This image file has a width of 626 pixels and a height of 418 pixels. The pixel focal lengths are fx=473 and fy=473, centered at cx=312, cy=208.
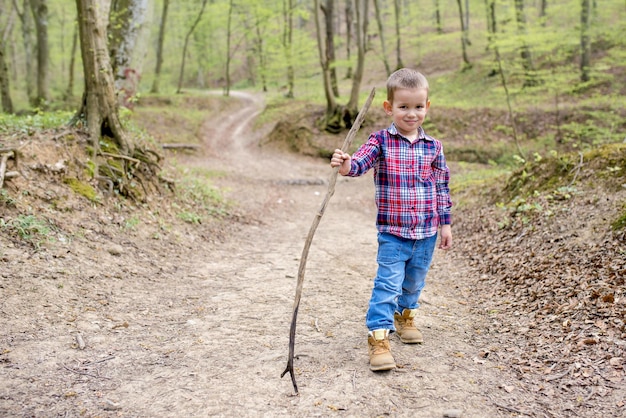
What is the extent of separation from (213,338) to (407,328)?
148 centimetres

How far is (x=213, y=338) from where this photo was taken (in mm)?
3635

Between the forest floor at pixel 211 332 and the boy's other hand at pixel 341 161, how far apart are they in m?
1.31

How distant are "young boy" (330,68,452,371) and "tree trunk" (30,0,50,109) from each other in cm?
1606

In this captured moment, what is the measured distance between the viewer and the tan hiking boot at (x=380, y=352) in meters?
3.04

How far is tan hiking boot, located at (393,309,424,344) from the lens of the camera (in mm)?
3557

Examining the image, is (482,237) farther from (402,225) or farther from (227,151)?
(227,151)

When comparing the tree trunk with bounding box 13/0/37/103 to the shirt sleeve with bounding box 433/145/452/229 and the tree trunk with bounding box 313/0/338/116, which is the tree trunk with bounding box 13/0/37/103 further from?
the shirt sleeve with bounding box 433/145/452/229

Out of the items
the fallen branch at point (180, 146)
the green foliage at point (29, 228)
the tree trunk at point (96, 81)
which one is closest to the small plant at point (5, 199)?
the green foliage at point (29, 228)

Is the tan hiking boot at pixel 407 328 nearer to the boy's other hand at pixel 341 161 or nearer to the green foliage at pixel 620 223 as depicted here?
the boy's other hand at pixel 341 161

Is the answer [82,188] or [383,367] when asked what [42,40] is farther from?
[383,367]

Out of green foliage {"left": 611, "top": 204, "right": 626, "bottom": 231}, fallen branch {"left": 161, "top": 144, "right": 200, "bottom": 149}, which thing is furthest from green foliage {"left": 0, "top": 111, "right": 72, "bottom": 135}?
fallen branch {"left": 161, "top": 144, "right": 200, "bottom": 149}

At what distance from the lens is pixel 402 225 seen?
3281 mm

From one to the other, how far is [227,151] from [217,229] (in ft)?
38.8

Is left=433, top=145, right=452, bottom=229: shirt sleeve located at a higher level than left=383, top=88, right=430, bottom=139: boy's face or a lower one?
lower
